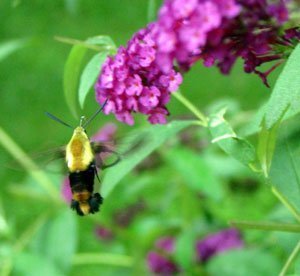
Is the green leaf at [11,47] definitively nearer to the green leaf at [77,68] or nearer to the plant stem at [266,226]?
the green leaf at [77,68]

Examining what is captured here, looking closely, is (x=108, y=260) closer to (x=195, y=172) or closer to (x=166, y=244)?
(x=166, y=244)

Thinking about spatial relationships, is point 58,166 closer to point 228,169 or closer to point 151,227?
point 151,227

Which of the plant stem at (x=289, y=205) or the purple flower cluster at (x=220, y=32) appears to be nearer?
the purple flower cluster at (x=220, y=32)

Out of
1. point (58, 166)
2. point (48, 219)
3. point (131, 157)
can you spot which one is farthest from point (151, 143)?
point (48, 219)

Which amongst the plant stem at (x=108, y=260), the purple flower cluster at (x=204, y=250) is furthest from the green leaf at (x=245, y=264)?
the plant stem at (x=108, y=260)

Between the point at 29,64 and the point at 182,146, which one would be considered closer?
the point at 182,146

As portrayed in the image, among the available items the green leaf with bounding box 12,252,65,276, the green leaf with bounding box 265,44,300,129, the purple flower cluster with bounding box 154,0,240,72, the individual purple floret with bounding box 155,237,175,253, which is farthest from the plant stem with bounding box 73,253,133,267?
the purple flower cluster with bounding box 154,0,240,72

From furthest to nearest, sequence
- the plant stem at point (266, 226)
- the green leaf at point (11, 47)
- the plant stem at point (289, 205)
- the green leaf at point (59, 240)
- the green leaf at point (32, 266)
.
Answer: the green leaf at point (59, 240) < the green leaf at point (32, 266) < the green leaf at point (11, 47) < the plant stem at point (289, 205) < the plant stem at point (266, 226)
